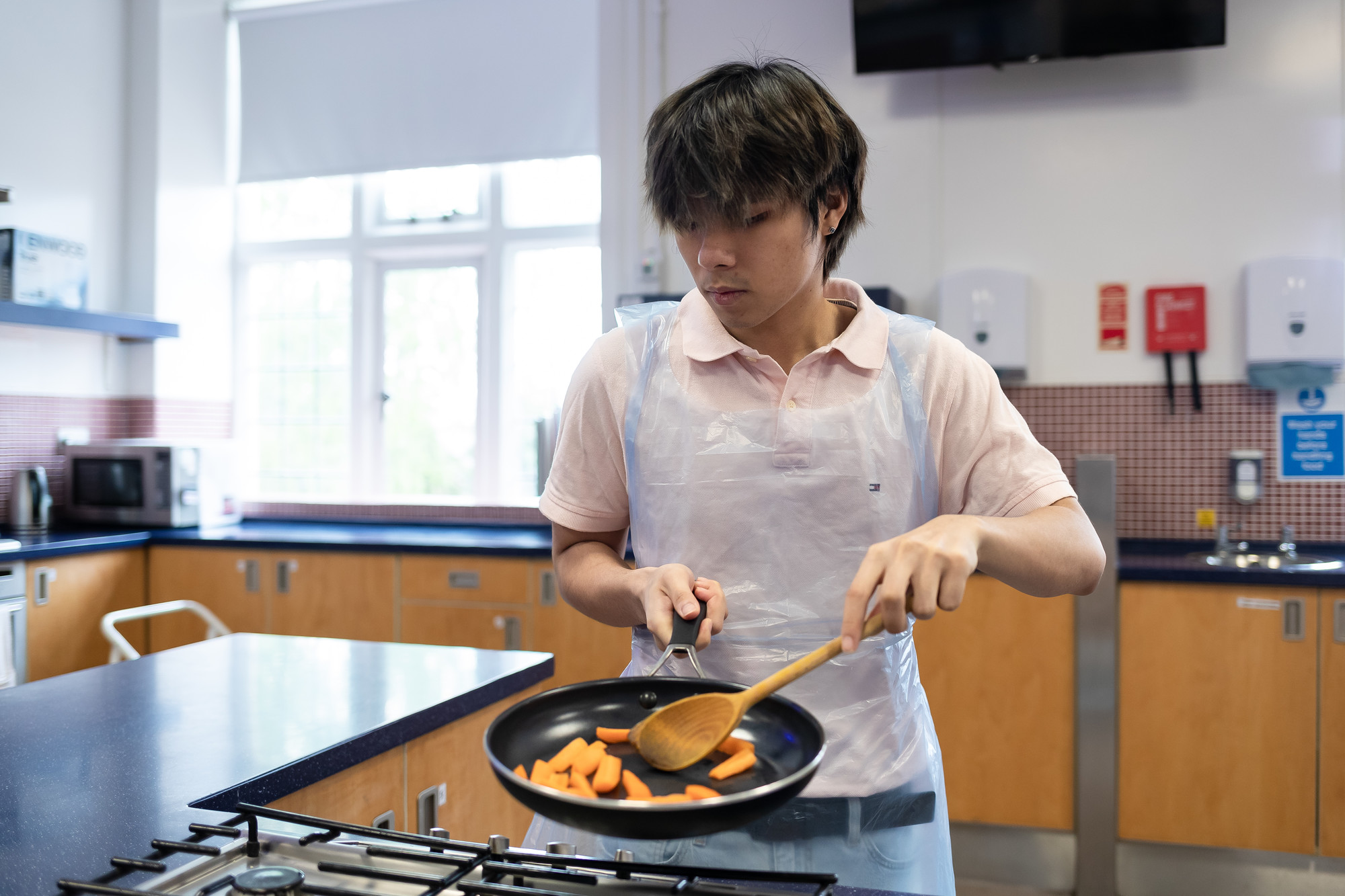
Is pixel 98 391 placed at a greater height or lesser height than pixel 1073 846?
greater

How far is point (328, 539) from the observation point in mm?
3404

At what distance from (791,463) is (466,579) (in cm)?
227

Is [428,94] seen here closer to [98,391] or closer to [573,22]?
[573,22]

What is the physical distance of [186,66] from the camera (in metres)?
4.14

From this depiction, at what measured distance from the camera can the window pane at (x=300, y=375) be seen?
4.30 m

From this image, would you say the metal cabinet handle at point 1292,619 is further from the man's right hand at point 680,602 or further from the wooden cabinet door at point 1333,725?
the man's right hand at point 680,602

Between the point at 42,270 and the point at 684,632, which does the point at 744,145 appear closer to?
the point at 684,632

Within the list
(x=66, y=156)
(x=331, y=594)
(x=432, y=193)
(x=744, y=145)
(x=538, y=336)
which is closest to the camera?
(x=744, y=145)

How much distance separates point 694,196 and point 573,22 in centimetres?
320

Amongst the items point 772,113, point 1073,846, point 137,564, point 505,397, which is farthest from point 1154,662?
point 137,564

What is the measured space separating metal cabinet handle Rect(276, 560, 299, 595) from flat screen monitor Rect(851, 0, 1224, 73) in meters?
2.60

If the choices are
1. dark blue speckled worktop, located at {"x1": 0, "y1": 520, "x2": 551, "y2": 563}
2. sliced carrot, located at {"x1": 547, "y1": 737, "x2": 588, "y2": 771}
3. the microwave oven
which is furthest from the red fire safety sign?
the microwave oven

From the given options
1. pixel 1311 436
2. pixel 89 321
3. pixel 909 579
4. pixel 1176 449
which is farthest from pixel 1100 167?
pixel 89 321

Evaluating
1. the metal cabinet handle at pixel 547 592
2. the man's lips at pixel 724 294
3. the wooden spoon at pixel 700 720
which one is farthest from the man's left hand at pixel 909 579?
the metal cabinet handle at pixel 547 592
